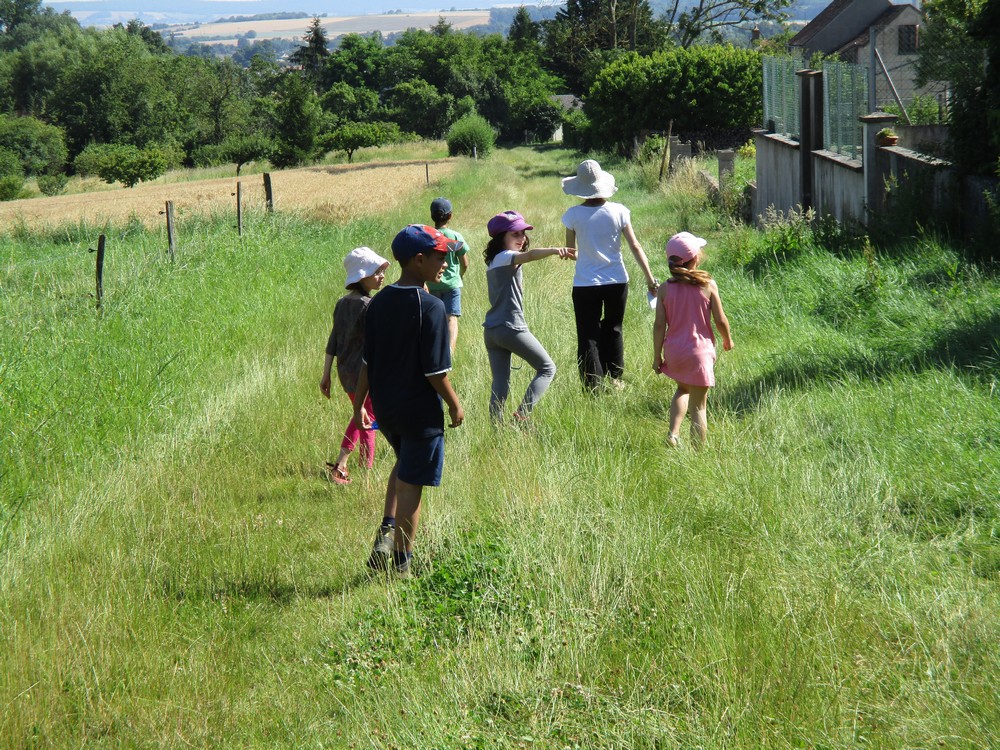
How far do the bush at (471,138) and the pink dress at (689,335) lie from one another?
174 ft

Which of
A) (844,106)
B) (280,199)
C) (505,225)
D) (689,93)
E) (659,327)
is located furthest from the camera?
(689,93)

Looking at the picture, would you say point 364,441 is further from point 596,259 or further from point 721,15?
point 721,15

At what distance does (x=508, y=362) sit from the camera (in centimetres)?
722

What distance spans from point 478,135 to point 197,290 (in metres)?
48.7

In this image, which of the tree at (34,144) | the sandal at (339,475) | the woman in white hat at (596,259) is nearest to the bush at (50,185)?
the tree at (34,144)

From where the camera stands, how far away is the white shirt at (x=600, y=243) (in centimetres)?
747

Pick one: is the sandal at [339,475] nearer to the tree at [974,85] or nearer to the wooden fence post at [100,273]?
the wooden fence post at [100,273]

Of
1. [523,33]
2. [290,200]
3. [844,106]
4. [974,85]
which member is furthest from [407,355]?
[523,33]

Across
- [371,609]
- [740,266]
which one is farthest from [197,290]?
[371,609]

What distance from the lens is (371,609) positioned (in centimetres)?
453

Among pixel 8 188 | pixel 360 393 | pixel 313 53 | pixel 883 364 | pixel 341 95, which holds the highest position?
pixel 313 53

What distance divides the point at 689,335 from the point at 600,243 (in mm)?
1407

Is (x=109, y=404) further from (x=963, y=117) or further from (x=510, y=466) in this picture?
(x=963, y=117)

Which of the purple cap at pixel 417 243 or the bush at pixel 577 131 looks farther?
the bush at pixel 577 131
